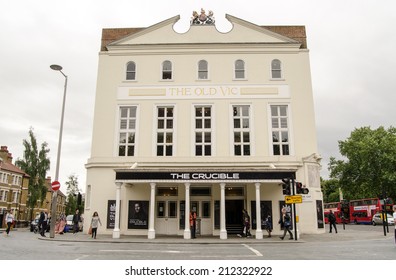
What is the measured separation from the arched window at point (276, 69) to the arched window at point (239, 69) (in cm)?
215

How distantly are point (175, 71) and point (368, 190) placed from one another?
3906 cm

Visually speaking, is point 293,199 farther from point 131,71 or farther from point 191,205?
point 131,71

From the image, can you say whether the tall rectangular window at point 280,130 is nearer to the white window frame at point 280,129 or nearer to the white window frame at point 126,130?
the white window frame at point 280,129

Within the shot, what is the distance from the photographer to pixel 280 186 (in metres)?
22.6

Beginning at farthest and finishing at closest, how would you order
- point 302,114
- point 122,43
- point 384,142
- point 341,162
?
1. point 341,162
2. point 384,142
3. point 122,43
4. point 302,114

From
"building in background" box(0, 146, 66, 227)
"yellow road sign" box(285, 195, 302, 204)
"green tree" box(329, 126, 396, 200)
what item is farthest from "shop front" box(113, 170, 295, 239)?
"green tree" box(329, 126, 396, 200)

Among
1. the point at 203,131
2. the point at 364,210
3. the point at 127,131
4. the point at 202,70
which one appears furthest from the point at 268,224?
the point at 364,210

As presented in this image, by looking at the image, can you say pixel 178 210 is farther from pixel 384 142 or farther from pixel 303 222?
pixel 384 142

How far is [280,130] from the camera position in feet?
78.2

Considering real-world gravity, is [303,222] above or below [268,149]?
below

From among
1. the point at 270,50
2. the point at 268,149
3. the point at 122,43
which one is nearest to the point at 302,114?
the point at 268,149

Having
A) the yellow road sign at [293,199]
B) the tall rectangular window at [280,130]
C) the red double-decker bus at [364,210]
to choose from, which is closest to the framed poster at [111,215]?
the yellow road sign at [293,199]

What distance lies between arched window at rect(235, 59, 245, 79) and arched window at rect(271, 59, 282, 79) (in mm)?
2148

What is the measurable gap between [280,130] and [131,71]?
38.7ft
